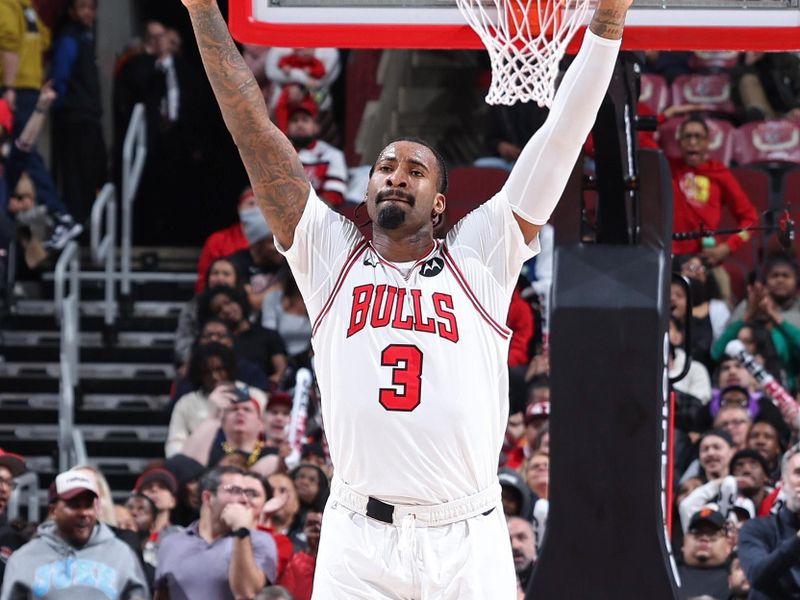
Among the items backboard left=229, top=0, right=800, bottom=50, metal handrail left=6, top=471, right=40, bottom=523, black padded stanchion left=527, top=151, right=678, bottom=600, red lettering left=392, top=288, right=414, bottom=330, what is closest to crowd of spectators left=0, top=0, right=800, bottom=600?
black padded stanchion left=527, top=151, right=678, bottom=600

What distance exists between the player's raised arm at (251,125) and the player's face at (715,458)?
5.49 metres

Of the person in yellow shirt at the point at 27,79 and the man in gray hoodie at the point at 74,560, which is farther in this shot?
the person in yellow shirt at the point at 27,79

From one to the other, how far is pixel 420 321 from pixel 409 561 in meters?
0.70

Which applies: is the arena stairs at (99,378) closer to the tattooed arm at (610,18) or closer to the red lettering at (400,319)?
the red lettering at (400,319)

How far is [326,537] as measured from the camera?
16.8 ft

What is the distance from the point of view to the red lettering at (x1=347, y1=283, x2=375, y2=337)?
16.8ft

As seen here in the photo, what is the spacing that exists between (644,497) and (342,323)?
8.24 feet

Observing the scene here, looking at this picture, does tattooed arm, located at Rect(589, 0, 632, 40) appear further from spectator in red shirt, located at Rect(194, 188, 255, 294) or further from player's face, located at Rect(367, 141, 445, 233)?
spectator in red shirt, located at Rect(194, 188, 255, 294)

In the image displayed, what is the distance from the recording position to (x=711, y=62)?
49.1 feet

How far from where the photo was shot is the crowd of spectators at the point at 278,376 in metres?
8.76

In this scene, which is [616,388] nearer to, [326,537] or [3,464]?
[326,537]

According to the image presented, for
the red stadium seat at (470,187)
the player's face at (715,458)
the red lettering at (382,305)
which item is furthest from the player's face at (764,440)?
the red lettering at (382,305)

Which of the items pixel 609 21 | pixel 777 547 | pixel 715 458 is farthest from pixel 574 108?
pixel 715 458

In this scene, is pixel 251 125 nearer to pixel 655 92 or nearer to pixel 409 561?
pixel 409 561
